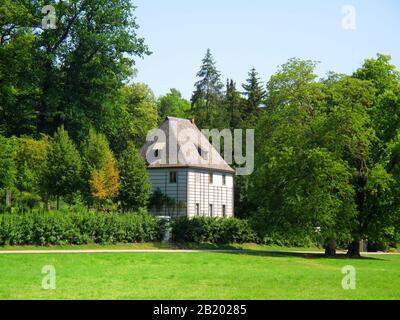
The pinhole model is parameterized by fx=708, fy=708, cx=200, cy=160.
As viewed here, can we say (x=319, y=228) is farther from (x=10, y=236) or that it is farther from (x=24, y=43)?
(x=24, y=43)

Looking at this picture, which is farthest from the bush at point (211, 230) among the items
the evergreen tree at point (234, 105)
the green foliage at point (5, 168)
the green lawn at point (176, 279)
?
the evergreen tree at point (234, 105)

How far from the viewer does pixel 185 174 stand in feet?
193

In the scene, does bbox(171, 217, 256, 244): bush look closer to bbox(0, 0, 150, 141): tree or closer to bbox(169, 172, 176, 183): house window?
bbox(169, 172, 176, 183): house window

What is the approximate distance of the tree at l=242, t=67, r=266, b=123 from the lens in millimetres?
90875

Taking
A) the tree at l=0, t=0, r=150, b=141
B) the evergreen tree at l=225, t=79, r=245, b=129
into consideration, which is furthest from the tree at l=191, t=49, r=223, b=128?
the tree at l=0, t=0, r=150, b=141

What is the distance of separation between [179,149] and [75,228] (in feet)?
70.6

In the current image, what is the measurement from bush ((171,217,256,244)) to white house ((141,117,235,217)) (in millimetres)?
6934

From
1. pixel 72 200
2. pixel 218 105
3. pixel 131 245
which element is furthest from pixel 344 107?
pixel 218 105

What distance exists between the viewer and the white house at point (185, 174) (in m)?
58.5

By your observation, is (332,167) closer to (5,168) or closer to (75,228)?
(75,228)

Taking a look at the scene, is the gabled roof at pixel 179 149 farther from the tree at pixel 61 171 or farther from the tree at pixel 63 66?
the tree at pixel 61 171

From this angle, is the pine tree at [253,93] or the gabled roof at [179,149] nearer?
the gabled roof at [179,149]

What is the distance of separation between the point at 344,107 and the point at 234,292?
25.6 metres

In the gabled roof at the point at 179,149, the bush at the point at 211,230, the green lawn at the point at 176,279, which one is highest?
the gabled roof at the point at 179,149
